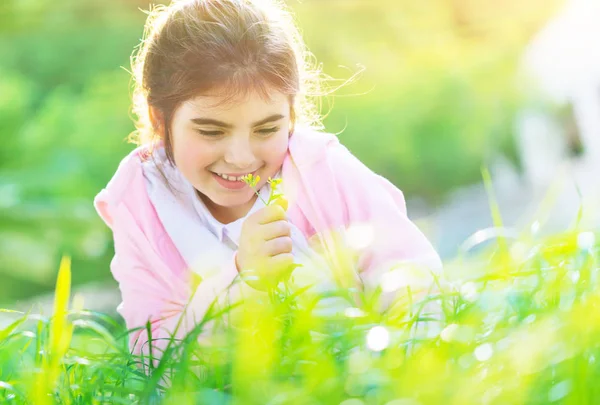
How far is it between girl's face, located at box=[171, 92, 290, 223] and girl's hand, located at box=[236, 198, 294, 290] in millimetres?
225

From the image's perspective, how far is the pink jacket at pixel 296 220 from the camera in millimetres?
1812

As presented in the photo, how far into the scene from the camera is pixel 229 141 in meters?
1.69

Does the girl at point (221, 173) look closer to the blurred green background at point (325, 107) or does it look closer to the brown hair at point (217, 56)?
the brown hair at point (217, 56)

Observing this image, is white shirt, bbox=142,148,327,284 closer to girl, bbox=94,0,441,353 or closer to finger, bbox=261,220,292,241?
girl, bbox=94,0,441,353

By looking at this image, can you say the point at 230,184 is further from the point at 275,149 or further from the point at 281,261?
the point at 281,261

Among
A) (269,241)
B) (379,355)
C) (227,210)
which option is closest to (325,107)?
(227,210)

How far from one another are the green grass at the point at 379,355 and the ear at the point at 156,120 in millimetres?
730

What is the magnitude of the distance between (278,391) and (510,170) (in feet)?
17.6

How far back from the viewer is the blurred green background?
16.9 feet

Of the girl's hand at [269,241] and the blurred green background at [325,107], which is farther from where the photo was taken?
the blurred green background at [325,107]

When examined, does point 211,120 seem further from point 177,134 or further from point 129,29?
point 129,29

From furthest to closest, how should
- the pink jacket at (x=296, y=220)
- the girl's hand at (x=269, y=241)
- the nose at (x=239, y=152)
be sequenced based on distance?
the pink jacket at (x=296, y=220), the nose at (x=239, y=152), the girl's hand at (x=269, y=241)

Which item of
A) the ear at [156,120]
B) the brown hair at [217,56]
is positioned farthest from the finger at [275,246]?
the ear at [156,120]

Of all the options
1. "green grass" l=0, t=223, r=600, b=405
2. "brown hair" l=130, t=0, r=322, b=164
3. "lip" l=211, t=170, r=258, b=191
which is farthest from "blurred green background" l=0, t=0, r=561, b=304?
"green grass" l=0, t=223, r=600, b=405
